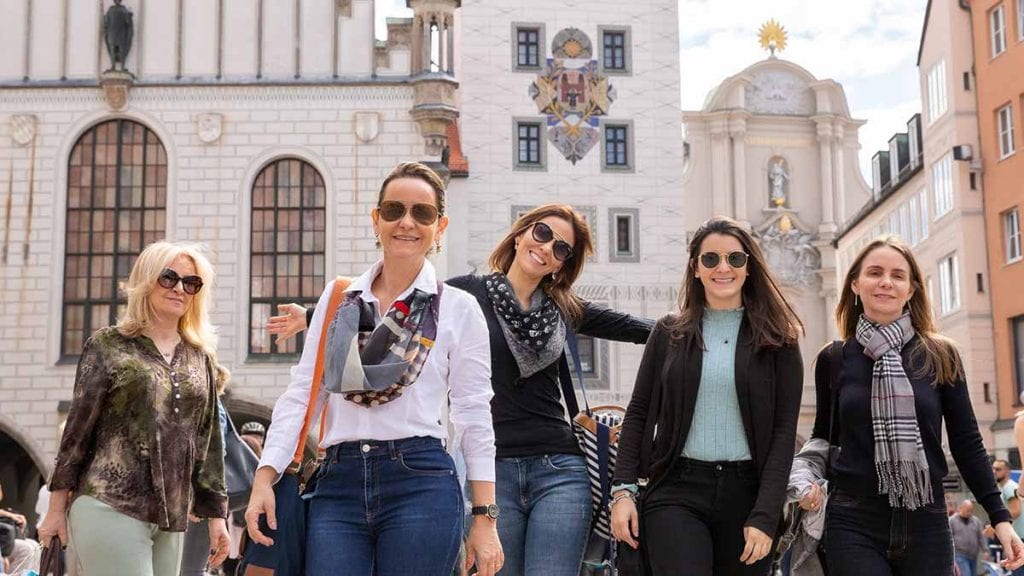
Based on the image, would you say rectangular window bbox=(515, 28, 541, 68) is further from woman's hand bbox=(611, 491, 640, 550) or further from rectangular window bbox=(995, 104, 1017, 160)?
woman's hand bbox=(611, 491, 640, 550)

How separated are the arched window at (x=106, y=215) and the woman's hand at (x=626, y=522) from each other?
25135 mm

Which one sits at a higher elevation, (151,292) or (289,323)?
(151,292)

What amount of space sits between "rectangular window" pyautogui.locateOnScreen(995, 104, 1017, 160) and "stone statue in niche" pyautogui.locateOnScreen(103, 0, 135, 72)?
19929 mm

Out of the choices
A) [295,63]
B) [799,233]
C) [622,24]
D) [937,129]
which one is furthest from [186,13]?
[799,233]

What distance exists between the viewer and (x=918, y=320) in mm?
5480

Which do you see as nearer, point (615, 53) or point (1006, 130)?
point (1006, 130)

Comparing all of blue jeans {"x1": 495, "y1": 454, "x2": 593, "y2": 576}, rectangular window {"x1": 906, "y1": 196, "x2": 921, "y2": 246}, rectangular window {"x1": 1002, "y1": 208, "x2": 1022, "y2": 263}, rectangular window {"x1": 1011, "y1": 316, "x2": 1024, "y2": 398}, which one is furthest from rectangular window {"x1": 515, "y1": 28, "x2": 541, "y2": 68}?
blue jeans {"x1": 495, "y1": 454, "x2": 593, "y2": 576}

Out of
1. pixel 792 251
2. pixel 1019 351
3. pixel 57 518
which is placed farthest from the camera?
pixel 792 251

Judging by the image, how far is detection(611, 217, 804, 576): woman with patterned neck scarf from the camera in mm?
4736

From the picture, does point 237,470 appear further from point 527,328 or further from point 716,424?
point 716,424

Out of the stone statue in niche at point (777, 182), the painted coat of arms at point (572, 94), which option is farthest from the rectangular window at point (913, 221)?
the stone statue in niche at point (777, 182)

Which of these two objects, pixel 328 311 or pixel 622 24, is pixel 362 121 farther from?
pixel 328 311

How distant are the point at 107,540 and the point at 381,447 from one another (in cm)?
167

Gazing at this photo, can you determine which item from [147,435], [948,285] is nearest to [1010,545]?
[147,435]
